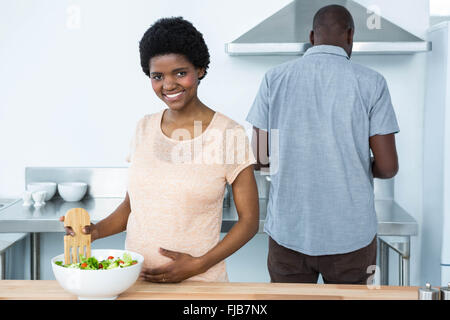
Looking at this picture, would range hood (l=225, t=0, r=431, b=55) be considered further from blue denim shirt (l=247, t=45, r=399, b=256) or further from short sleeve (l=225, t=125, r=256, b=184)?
short sleeve (l=225, t=125, r=256, b=184)

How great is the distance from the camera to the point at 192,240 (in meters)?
1.12

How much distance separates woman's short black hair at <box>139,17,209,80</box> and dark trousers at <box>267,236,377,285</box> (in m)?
0.68

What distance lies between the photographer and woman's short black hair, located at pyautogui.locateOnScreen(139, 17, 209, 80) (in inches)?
43.3

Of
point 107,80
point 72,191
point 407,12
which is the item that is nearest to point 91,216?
point 72,191

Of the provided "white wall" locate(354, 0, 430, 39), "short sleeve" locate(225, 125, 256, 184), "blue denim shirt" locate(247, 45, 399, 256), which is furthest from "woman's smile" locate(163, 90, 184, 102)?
"white wall" locate(354, 0, 430, 39)

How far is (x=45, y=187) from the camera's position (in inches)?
→ 92.6

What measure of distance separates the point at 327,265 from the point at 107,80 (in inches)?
55.0

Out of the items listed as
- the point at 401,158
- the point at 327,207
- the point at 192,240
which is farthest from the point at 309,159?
the point at 401,158

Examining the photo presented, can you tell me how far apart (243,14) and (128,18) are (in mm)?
512

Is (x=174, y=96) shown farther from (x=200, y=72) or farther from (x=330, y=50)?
(x=330, y=50)

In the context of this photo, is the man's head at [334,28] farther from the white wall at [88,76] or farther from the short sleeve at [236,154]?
the white wall at [88,76]

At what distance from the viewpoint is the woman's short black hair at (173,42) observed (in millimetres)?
1099

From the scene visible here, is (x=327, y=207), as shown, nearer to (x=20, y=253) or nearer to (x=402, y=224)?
(x=402, y=224)

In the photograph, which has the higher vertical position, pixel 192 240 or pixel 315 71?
pixel 315 71
